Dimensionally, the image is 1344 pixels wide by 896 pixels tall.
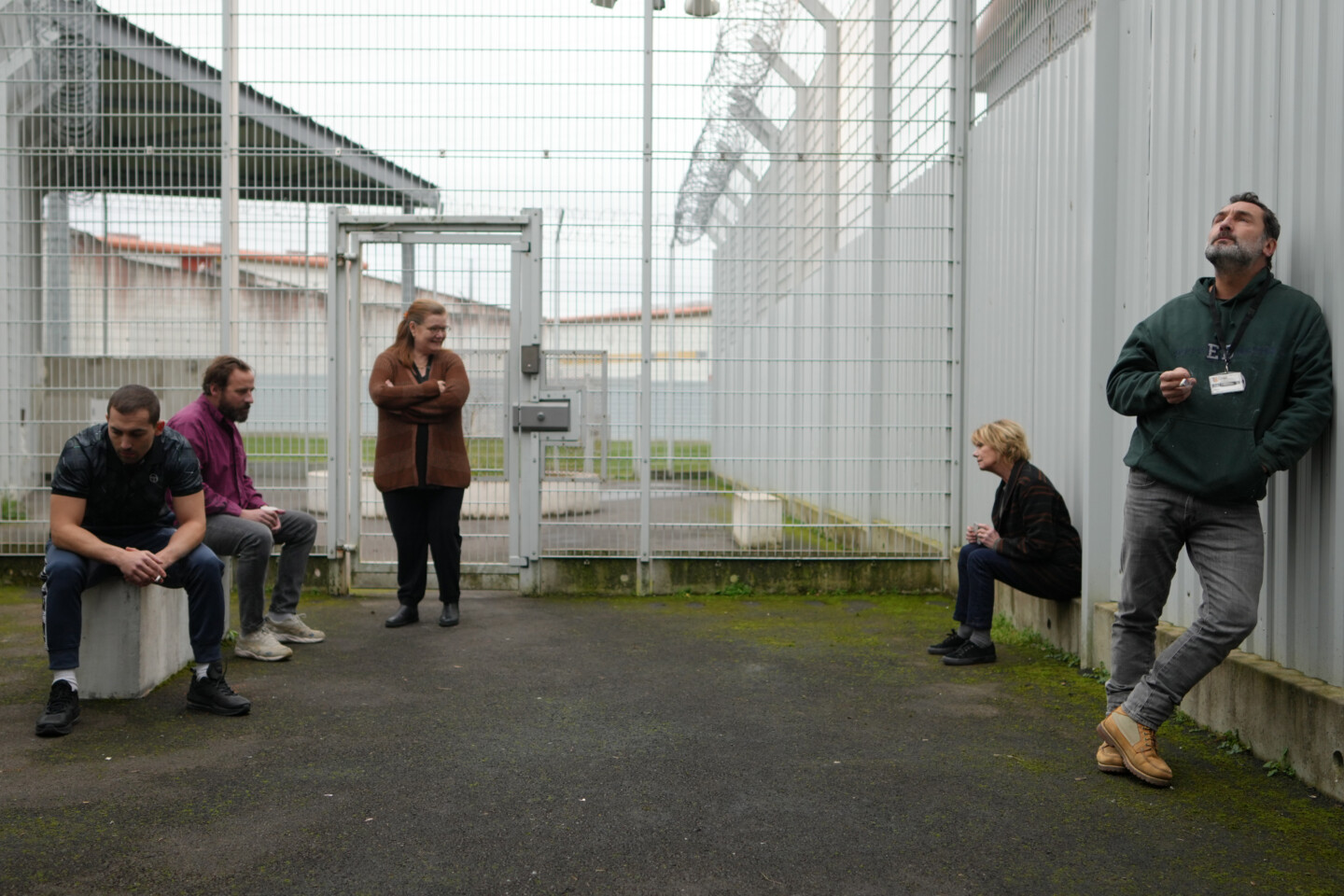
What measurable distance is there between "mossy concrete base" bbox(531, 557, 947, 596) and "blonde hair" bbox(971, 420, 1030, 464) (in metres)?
1.98

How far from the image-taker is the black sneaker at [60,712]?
4.04m

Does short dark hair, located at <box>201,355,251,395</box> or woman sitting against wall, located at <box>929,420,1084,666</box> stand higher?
short dark hair, located at <box>201,355,251,395</box>

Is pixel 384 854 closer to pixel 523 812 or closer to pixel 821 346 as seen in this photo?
pixel 523 812

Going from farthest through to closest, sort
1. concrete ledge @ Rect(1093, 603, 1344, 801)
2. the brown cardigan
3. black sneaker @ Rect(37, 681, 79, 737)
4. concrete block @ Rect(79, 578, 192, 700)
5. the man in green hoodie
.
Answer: the brown cardigan, concrete block @ Rect(79, 578, 192, 700), black sneaker @ Rect(37, 681, 79, 737), the man in green hoodie, concrete ledge @ Rect(1093, 603, 1344, 801)

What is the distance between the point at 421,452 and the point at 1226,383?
403 cm

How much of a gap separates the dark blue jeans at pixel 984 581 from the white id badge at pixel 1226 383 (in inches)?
72.3

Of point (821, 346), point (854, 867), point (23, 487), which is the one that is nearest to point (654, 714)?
point (854, 867)

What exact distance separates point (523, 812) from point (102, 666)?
223 centimetres

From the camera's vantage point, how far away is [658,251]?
709 centimetres

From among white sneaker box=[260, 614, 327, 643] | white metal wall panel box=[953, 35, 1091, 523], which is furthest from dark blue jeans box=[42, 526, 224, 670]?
white metal wall panel box=[953, 35, 1091, 523]

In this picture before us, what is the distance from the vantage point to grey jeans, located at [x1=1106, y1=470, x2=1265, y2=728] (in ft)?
11.6

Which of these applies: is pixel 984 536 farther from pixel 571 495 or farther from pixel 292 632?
pixel 292 632

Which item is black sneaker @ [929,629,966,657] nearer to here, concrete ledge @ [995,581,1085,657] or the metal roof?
concrete ledge @ [995,581,1085,657]

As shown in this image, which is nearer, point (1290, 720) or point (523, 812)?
A: point (523, 812)
